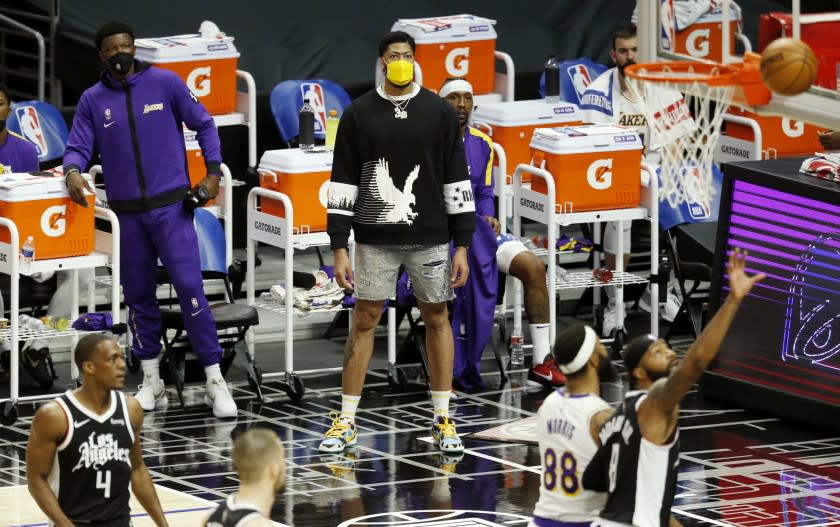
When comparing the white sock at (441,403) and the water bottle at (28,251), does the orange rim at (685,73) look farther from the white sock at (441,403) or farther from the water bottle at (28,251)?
the water bottle at (28,251)

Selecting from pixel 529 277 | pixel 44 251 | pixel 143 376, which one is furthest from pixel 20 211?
pixel 529 277

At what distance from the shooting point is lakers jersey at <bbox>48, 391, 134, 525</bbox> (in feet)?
23.4

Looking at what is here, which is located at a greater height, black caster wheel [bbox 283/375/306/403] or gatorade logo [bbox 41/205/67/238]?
gatorade logo [bbox 41/205/67/238]

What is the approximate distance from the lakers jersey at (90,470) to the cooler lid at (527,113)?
6455 millimetres

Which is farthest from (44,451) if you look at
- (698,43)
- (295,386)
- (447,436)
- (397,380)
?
(397,380)

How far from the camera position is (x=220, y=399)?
11.0 m

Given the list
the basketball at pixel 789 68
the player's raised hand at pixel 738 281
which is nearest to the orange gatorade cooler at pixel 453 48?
the basketball at pixel 789 68

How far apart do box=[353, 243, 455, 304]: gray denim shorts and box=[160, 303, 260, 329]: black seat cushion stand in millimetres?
1351

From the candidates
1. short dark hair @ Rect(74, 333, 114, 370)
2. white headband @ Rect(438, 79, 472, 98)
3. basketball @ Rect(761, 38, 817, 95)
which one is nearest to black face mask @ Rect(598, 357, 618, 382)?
basketball @ Rect(761, 38, 817, 95)

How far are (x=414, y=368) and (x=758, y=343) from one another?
2198 mm

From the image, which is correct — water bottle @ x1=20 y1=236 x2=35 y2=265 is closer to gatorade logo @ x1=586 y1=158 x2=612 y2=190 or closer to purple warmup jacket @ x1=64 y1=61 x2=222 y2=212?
purple warmup jacket @ x1=64 y1=61 x2=222 y2=212

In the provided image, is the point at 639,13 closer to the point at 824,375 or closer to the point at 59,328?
the point at 824,375

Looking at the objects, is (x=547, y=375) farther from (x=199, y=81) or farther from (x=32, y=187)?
(x=199, y=81)

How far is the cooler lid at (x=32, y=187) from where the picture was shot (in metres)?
10.7
